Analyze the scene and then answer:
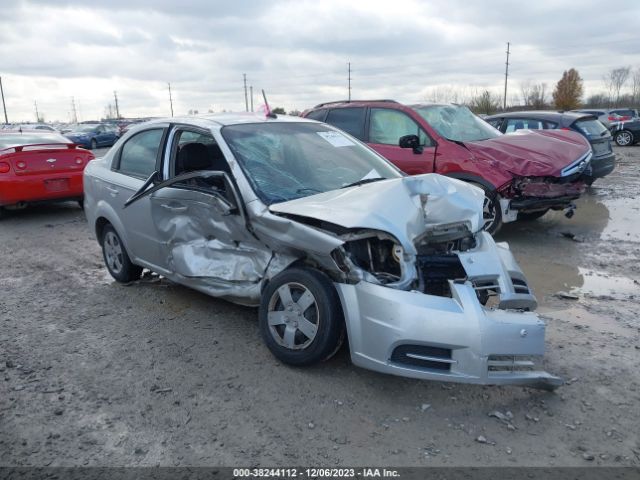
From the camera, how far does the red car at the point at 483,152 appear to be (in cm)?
→ 675

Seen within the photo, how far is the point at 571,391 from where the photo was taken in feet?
11.0

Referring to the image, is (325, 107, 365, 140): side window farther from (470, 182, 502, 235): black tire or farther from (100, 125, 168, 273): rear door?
(100, 125, 168, 273): rear door

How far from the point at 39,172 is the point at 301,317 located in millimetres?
7493

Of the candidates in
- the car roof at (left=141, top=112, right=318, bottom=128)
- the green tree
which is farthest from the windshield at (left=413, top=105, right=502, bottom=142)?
the green tree

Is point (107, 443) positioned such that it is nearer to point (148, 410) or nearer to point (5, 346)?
point (148, 410)

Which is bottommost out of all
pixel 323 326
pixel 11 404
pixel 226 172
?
pixel 11 404

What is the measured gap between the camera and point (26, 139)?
10.1 meters

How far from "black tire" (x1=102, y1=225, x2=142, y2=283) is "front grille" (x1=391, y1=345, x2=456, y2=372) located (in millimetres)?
3294

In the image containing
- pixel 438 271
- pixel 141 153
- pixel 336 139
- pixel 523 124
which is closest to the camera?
pixel 438 271

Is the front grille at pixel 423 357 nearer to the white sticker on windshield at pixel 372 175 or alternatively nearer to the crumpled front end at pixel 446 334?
the crumpled front end at pixel 446 334

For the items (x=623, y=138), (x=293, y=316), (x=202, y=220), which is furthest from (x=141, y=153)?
(x=623, y=138)

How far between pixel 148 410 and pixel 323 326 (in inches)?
46.1

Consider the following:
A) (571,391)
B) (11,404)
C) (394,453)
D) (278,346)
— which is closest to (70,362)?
(11,404)

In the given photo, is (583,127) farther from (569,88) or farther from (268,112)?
(569,88)
